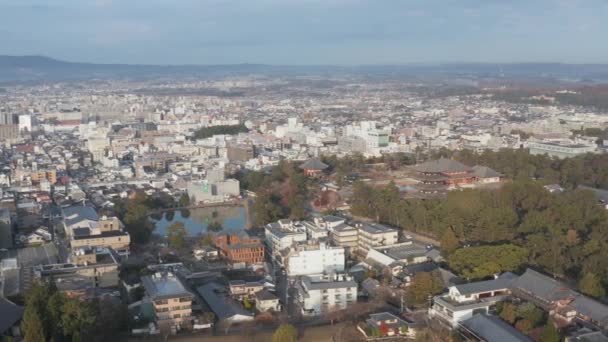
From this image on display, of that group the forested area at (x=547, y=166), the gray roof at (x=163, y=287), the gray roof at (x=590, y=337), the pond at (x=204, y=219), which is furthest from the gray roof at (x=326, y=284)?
the forested area at (x=547, y=166)

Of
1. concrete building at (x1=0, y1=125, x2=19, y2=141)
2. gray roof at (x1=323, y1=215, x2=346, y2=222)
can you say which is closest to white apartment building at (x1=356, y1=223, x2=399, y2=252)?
gray roof at (x1=323, y1=215, x2=346, y2=222)

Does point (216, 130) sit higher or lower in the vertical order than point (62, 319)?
lower

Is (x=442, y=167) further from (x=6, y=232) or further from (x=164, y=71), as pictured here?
(x=164, y=71)

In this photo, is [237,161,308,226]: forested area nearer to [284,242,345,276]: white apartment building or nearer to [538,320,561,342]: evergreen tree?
[284,242,345,276]: white apartment building

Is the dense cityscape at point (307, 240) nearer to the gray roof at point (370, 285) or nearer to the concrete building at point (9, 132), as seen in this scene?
the gray roof at point (370, 285)

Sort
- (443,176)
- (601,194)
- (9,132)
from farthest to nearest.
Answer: (9,132) → (443,176) → (601,194)

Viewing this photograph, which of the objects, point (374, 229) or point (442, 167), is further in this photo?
point (442, 167)

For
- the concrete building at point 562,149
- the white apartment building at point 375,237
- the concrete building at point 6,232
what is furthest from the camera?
the concrete building at point 562,149

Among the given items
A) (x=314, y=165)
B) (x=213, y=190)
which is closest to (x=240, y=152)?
(x=314, y=165)
